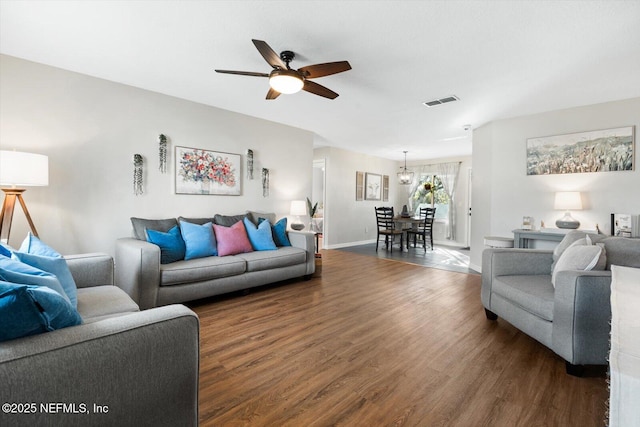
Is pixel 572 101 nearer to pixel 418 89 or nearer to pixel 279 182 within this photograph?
pixel 418 89

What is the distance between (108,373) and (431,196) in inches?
325

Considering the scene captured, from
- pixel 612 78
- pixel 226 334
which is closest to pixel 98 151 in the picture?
pixel 226 334

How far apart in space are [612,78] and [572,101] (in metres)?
0.70

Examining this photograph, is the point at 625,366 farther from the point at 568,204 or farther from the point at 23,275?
the point at 568,204

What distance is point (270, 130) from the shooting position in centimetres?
477

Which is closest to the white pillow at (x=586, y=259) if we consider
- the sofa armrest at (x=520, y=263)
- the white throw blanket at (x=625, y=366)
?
the sofa armrest at (x=520, y=263)

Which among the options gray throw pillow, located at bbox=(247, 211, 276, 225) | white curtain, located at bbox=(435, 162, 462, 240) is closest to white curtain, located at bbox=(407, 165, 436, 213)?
white curtain, located at bbox=(435, 162, 462, 240)

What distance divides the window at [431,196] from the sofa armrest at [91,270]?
24.9 feet

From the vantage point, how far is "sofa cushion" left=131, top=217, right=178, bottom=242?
325 centimetres

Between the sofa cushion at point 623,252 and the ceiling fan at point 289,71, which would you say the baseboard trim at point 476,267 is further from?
the ceiling fan at point 289,71

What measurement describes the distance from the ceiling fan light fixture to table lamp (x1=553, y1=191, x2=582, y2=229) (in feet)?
12.0

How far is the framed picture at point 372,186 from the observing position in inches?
307

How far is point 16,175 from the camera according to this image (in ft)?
7.70

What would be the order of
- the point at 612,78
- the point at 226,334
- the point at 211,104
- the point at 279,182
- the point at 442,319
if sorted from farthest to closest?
1. the point at 279,182
2. the point at 211,104
3. the point at 612,78
4. the point at 442,319
5. the point at 226,334
